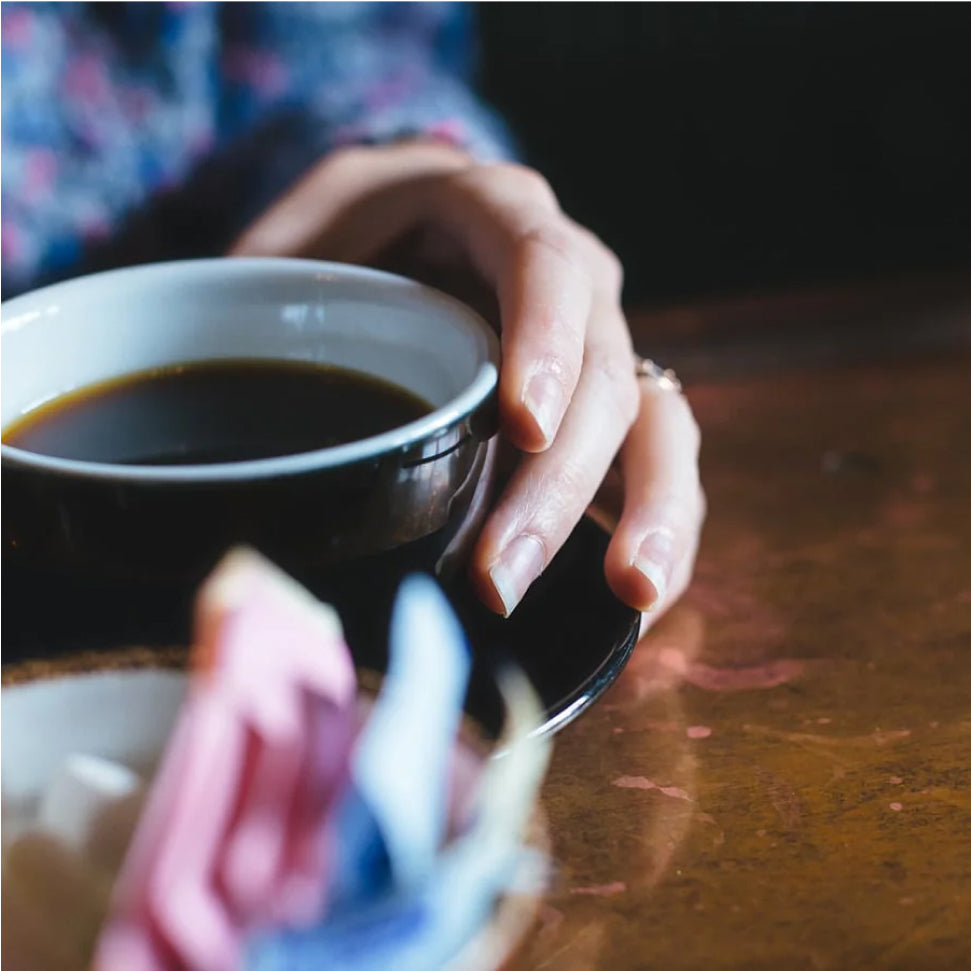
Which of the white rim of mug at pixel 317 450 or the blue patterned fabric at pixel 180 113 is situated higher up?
the white rim of mug at pixel 317 450

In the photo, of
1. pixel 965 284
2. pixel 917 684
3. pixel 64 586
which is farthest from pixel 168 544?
pixel 965 284

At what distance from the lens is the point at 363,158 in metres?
0.71

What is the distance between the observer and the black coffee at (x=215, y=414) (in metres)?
0.36

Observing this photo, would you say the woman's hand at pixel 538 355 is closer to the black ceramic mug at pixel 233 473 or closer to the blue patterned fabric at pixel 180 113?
the black ceramic mug at pixel 233 473

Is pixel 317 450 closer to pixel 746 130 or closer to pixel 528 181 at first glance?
pixel 528 181

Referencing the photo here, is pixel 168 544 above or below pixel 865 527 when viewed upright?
Result: above

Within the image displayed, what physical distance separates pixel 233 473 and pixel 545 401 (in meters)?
0.13

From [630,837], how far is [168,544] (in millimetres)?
160

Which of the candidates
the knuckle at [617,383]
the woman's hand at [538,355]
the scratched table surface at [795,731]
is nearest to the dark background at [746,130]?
the woman's hand at [538,355]

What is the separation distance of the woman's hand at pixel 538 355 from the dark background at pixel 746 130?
638 mm

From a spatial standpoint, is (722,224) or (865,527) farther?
(722,224)

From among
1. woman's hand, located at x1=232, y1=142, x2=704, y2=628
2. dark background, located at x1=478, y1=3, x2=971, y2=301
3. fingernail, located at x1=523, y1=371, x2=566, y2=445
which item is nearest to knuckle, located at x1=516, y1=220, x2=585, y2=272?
woman's hand, located at x1=232, y1=142, x2=704, y2=628

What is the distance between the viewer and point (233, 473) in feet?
0.89

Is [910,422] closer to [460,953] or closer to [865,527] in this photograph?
[865,527]
